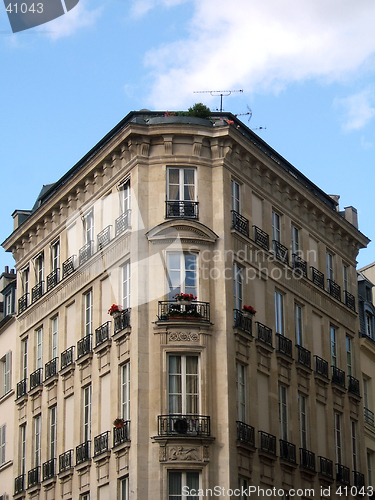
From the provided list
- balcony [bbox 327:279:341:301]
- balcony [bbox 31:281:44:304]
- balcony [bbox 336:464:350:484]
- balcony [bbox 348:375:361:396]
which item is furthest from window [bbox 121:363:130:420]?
balcony [bbox 348:375:361:396]

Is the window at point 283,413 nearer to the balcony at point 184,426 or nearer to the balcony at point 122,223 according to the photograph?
the balcony at point 184,426

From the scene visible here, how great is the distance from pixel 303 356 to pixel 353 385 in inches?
179

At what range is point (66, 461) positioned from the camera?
4100 cm

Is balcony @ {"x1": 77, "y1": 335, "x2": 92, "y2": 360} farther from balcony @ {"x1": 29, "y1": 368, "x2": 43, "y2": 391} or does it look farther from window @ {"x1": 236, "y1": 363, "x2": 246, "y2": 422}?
window @ {"x1": 236, "y1": 363, "x2": 246, "y2": 422}

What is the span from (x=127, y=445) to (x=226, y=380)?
3.84 meters

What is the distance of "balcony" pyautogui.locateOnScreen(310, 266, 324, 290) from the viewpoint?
148ft

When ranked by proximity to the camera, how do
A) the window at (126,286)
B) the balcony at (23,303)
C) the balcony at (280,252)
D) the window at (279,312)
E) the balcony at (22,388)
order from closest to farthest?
1. the window at (126,286)
2. the window at (279,312)
3. the balcony at (280,252)
4. the balcony at (22,388)
5. the balcony at (23,303)

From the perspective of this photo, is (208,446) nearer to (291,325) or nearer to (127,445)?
(127,445)

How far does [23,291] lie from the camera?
4838 centimetres

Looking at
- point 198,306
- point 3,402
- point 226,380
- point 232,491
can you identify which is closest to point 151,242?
point 198,306

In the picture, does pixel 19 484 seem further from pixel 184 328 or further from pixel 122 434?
pixel 184 328

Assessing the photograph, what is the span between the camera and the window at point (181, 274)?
3822cm

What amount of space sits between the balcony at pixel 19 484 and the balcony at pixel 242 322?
11.8 metres

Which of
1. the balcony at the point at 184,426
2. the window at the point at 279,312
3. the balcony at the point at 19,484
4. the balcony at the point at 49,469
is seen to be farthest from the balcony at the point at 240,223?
the balcony at the point at 19,484
